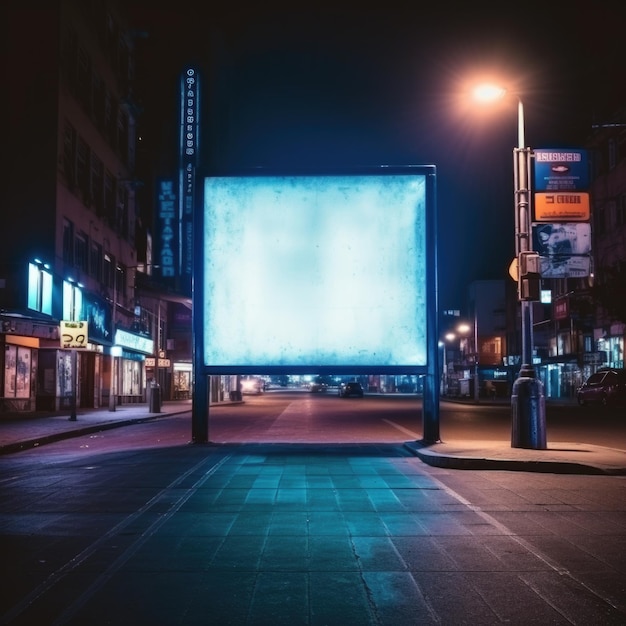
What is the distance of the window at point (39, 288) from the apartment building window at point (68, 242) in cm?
532

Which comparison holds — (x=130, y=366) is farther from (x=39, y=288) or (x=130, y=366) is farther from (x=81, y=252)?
(x=39, y=288)

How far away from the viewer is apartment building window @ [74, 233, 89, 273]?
38844mm

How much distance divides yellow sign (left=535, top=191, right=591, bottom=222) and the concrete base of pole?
10.2 ft

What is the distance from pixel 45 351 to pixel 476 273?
74744 mm

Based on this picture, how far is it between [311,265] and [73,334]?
14.8 meters

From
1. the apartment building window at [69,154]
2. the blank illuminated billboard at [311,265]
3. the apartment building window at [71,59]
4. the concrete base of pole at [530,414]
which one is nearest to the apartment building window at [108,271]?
the apartment building window at [69,154]

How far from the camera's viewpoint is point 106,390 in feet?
153

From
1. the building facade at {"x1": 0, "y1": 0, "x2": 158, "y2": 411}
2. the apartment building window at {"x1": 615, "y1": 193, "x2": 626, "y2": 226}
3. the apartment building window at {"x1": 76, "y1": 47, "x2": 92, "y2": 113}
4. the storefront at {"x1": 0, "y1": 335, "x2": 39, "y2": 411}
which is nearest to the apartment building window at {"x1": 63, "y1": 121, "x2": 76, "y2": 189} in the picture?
the building facade at {"x1": 0, "y1": 0, "x2": 158, "y2": 411}

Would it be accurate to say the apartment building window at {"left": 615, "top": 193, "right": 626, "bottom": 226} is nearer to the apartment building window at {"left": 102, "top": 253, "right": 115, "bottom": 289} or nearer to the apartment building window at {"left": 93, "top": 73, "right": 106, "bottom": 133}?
the apartment building window at {"left": 102, "top": 253, "right": 115, "bottom": 289}

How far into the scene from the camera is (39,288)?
30.1 metres

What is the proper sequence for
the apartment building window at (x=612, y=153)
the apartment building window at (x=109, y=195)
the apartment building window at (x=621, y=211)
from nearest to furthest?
the apartment building window at (x=109, y=195), the apartment building window at (x=621, y=211), the apartment building window at (x=612, y=153)

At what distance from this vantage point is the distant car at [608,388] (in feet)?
132

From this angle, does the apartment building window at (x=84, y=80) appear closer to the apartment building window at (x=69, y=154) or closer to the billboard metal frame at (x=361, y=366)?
the apartment building window at (x=69, y=154)

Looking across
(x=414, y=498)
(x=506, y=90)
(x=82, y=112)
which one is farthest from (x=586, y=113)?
(x=414, y=498)
